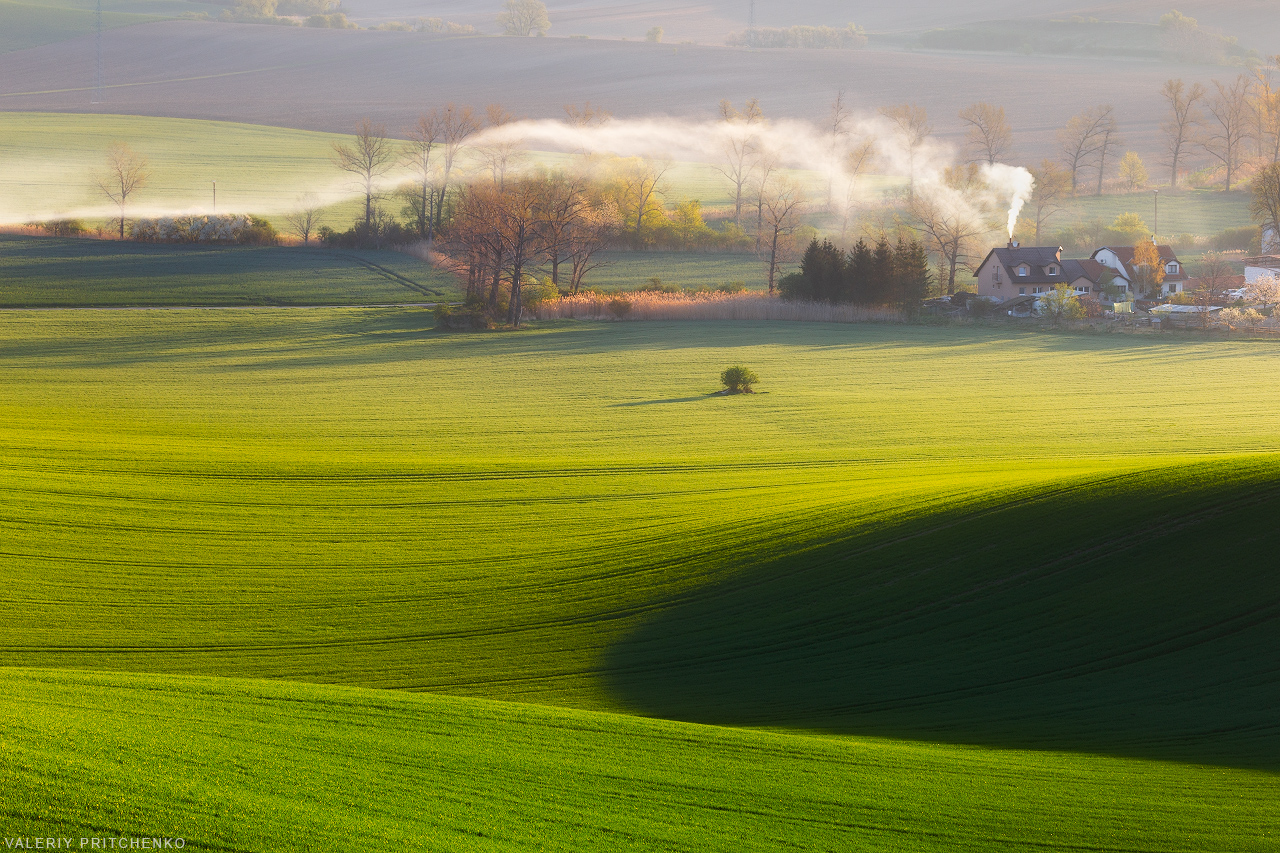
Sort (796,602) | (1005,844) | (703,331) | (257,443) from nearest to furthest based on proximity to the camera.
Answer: (1005,844) < (796,602) < (257,443) < (703,331)

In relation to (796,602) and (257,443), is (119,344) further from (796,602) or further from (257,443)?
(796,602)

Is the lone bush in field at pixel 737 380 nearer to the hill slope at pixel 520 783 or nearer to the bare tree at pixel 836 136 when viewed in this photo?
the hill slope at pixel 520 783

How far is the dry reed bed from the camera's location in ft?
226

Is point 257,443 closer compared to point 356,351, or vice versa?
point 257,443

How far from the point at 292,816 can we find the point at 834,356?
166 ft

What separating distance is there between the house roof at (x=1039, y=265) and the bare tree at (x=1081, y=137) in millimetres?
50476

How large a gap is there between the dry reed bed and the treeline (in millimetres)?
859

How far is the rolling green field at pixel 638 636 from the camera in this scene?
899 cm

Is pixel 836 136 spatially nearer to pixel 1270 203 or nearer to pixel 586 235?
pixel 1270 203

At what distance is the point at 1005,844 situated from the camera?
8875mm

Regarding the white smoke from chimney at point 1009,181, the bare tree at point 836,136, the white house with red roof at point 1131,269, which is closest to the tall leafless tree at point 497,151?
the bare tree at point 836,136

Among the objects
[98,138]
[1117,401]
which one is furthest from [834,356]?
[98,138]

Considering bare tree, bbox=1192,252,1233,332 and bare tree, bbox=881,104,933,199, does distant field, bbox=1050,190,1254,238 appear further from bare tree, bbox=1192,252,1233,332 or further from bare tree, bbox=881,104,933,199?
bare tree, bbox=881,104,933,199

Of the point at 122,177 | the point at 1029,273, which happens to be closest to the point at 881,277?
the point at 1029,273
